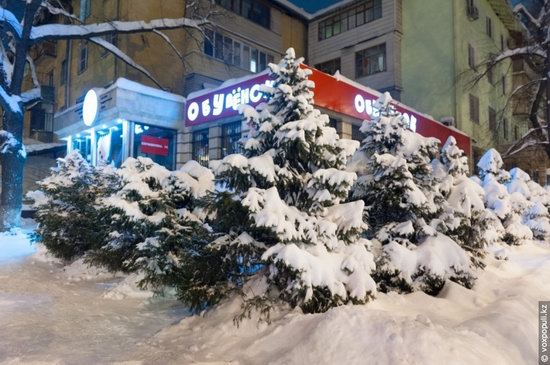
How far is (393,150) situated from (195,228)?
12.4 ft

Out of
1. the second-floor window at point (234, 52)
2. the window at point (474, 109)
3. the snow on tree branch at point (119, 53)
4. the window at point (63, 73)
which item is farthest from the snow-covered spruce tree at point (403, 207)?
the window at point (63, 73)

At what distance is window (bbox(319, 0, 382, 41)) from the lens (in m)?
23.3

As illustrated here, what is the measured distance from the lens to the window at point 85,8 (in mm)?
21297

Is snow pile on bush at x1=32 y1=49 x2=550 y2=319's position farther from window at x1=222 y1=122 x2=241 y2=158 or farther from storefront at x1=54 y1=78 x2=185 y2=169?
storefront at x1=54 y1=78 x2=185 y2=169

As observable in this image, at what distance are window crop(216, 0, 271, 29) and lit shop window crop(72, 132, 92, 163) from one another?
31.7ft

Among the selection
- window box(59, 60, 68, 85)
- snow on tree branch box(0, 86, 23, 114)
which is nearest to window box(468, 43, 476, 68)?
snow on tree branch box(0, 86, 23, 114)

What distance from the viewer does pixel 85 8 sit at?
71.3 ft

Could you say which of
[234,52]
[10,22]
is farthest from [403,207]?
[234,52]

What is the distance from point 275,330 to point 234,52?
19084mm

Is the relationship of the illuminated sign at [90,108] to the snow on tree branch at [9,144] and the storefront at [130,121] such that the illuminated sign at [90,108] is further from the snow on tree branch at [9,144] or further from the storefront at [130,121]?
the snow on tree branch at [9,144]

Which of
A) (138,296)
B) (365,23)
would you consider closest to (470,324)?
(138,296)

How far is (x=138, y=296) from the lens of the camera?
6.82m

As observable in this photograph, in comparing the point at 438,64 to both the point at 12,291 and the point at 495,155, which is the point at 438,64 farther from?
the point at 12,291

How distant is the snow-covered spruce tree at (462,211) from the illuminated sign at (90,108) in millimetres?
13203
